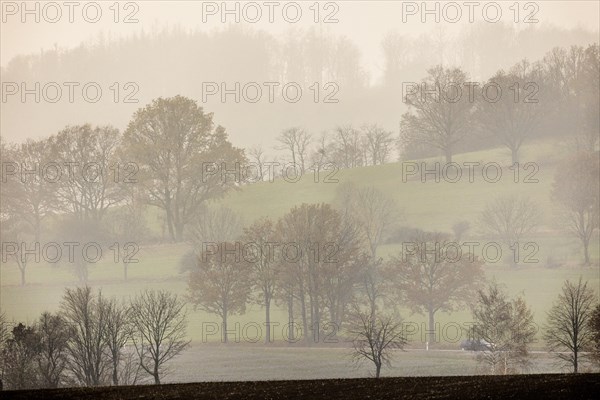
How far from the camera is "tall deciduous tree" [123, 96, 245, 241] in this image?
91.4 m

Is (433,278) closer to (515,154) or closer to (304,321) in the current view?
(304,321)

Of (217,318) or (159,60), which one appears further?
(159,60)

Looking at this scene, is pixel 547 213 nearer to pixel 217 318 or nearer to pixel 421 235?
pixel 421 235

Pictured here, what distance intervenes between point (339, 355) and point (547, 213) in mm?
25830

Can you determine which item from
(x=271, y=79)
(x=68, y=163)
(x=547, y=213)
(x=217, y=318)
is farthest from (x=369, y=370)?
(x=271, y=79)

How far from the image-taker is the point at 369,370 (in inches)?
2926

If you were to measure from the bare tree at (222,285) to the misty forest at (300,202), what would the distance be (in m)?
0.17

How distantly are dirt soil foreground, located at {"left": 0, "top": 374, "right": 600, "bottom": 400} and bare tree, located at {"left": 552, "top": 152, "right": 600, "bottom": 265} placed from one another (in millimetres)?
43712

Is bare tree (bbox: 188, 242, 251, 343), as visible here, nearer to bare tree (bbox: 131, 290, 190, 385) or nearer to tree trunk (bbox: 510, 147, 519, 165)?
bare tree (bbox: 131, 290, 190, 385)

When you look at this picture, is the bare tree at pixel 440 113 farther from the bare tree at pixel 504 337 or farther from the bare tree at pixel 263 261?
the bare tree at pixel 504 337

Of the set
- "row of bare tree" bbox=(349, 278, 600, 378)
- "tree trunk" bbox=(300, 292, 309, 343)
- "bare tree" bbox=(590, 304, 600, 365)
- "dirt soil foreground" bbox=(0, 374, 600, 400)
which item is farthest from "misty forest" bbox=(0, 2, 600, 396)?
"dirt soil foreground" bbox=(0, 374, 600, 400)

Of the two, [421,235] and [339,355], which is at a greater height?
[421,235]

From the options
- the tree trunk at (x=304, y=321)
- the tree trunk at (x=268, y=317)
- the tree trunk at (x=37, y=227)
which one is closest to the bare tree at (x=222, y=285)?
the tree trunk at (x=268, y=317)

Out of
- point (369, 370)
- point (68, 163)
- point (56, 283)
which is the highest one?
point (68, 163)
